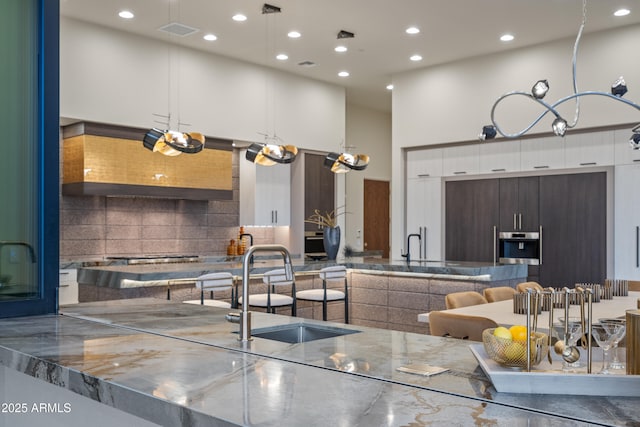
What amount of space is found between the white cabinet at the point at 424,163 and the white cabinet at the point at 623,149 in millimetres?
2240

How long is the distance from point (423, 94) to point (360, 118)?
2632 mm

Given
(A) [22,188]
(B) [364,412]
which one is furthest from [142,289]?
(B) [364,412]

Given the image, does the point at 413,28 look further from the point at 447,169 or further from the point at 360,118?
the point at 360,118

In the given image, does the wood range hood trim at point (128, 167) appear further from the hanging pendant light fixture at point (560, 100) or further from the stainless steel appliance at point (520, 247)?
the hanging pendant light fixture at point (560, 100)

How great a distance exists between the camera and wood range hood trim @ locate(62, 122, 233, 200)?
6.45m

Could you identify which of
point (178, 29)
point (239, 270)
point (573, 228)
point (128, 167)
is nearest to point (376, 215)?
point (573, 228)

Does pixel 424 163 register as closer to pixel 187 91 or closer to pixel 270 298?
pixel 187 91

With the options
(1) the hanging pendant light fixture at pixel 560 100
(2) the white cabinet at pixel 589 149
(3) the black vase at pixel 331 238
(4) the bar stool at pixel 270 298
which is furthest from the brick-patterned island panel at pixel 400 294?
(2) the white cabinet at pixel 589 149

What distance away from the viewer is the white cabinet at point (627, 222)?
6.47 m

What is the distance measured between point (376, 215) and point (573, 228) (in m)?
4.31

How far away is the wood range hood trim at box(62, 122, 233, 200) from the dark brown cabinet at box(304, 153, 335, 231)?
1508mm

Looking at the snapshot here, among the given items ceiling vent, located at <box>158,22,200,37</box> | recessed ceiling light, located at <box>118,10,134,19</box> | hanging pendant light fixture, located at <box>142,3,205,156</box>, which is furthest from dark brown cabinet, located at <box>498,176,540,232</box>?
recessed ceiling light, located at <box>118,10,134,19</box>

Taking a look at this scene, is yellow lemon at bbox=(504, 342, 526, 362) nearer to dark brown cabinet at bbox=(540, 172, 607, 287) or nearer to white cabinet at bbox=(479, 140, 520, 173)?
dark brown cabinet at bbox=(540, 172, 607, 287)

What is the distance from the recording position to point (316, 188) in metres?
8.84
